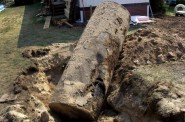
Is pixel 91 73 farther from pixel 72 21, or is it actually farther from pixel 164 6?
A: pixel 164 6

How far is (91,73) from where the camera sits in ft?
18.0

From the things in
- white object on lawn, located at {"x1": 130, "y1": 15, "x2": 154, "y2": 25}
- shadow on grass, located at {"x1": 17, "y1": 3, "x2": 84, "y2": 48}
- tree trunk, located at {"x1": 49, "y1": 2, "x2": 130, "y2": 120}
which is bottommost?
white object on lawn, located at {"x1": 130, "y1": 15, "x2": 154, "y2": 25}

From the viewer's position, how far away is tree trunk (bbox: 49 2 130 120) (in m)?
5.03

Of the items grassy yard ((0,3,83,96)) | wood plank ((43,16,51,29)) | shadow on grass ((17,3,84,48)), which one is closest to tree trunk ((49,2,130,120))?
grassy yard ((0,3,83,96))

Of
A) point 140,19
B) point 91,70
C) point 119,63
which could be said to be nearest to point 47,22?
point 140,19

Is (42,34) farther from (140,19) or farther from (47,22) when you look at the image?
(140,19)

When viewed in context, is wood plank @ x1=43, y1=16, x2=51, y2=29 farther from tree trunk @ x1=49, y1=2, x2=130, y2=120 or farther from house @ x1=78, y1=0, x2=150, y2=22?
tree trunk @ x1=49, y1=2, x2=130, y2=120

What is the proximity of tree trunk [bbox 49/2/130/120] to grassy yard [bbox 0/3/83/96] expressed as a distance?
186cm

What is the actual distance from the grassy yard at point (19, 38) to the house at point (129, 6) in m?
1.18

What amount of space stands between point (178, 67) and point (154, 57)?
1.00m

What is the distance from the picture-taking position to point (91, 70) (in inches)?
218

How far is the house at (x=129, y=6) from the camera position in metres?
13.1

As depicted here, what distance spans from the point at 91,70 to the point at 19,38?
6.27 m

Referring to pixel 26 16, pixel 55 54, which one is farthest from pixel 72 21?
pixel 55 54
